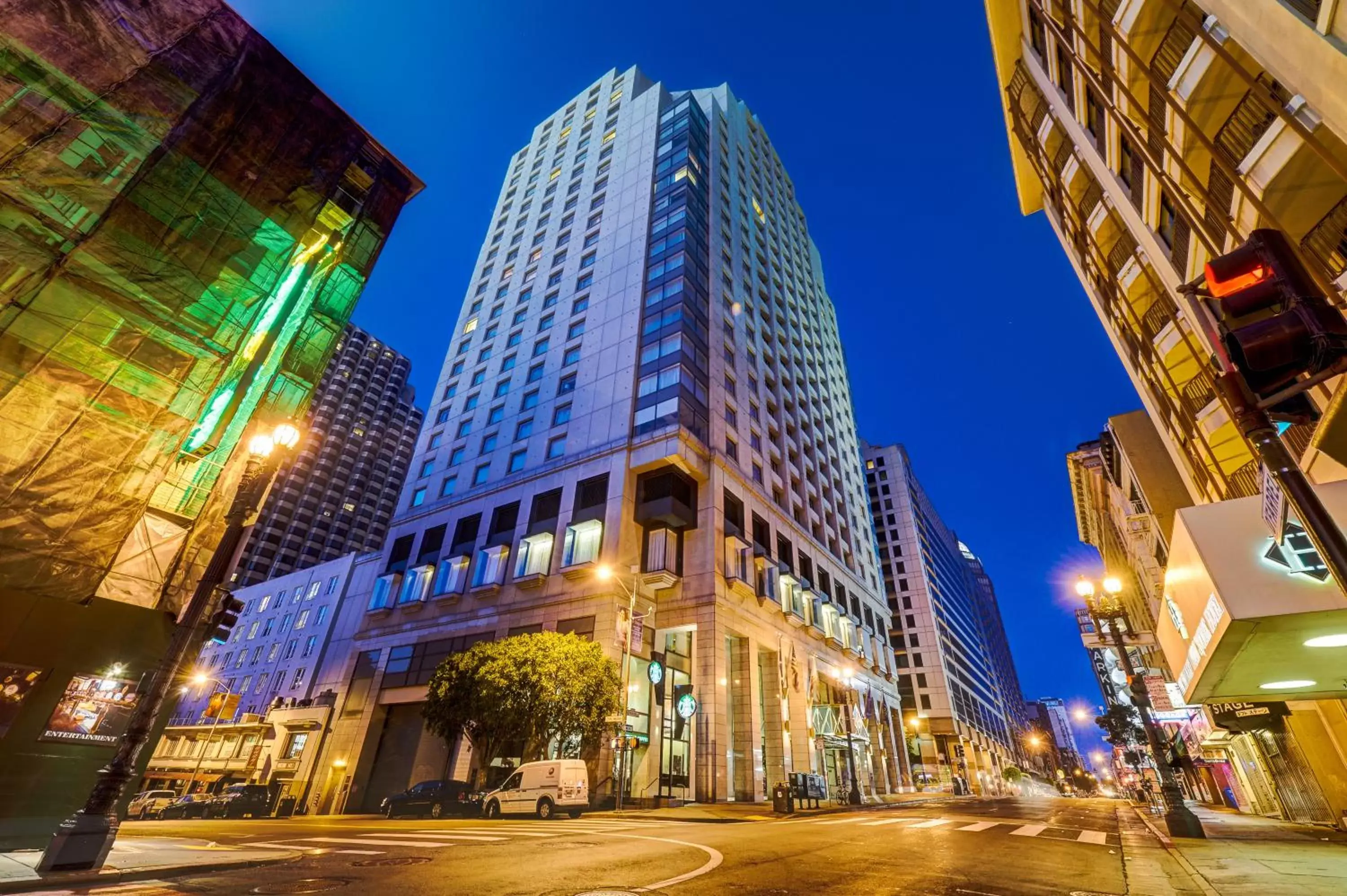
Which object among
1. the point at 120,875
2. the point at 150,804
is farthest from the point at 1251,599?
the point at 150,804

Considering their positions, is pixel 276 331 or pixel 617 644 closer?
pixel 276 331

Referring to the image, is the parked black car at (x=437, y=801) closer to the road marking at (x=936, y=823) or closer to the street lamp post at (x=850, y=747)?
the road marking at (x=936, y=823)

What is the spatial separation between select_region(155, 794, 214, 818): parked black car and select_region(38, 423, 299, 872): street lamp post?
35.7 metres

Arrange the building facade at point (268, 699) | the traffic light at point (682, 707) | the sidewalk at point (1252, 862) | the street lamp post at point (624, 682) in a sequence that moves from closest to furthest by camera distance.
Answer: the sidewalk at point (1252, 862) < the street lamp post at point (624, 682) < the traffic light at point (682, 707) < the building facade at point (268, 699)

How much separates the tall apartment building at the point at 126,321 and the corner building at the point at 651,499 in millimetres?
17764

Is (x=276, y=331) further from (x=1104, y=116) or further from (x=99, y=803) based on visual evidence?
(x=1104, y=116)

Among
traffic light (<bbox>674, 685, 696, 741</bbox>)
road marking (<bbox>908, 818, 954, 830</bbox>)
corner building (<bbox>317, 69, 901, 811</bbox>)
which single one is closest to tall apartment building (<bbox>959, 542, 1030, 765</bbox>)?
corner building (<bbox>317, 69, 901, 811</bbox>)

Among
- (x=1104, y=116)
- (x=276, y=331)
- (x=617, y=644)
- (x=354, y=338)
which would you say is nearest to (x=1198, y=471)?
(x=1104, y=116)

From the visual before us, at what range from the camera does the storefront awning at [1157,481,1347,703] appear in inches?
235

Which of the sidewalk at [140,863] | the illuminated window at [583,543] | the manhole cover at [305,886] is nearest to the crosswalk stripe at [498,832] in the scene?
the sidewalk at [140,863]

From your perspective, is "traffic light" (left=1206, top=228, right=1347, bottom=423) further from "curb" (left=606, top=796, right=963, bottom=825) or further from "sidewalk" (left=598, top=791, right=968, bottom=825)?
"sidewalk" (left=598, top=791, right=968, bottom=825)

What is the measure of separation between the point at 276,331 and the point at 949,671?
9121 centimetres

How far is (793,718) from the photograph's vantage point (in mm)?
36125

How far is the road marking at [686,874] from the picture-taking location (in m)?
6.36
